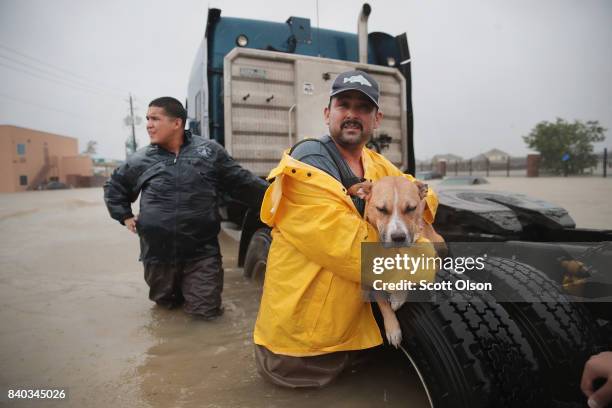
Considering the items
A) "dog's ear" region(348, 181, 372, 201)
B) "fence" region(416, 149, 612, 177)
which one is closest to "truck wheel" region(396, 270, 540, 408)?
"dog's ear" region(348, 181, 372, 201)

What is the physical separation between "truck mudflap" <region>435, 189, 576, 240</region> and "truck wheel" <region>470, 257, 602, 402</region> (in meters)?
0.97

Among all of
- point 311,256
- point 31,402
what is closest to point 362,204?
point 311,256

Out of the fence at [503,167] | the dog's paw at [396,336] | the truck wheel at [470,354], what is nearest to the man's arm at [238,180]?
the dog's paw at [396,336]

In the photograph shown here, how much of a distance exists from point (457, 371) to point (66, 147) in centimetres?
4838

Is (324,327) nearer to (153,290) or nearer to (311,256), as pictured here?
(311,256)

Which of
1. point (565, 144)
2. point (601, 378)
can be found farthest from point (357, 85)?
point (565, 144)

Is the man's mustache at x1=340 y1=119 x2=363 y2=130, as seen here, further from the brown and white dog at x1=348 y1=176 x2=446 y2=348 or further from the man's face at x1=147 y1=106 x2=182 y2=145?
the man's face at x1=147 y1=106 x2=182 y2=145

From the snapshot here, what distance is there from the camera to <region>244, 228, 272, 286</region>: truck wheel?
397cm

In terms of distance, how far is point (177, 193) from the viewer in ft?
12.1

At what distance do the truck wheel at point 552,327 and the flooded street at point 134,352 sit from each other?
72 cm

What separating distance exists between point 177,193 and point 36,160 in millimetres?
39949

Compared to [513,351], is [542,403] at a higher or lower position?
lower

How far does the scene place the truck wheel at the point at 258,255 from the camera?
3.97 metres

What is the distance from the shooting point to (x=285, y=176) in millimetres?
2143
